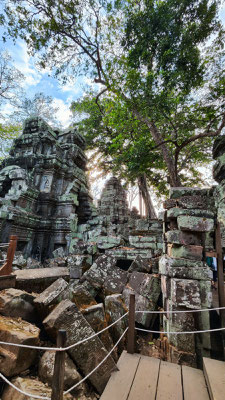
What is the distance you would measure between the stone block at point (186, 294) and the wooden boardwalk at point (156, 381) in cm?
66

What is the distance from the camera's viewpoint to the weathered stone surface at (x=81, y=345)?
217cm

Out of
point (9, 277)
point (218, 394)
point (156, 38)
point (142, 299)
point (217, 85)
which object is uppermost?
point (156, 38)

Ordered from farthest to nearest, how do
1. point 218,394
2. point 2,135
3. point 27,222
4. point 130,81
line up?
1. point 2,135
2. point 27,222
3. point 130,81
4. point 218,394

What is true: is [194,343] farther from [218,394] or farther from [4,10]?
[4,10]

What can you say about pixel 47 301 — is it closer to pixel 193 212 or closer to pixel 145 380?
pixel 145 380

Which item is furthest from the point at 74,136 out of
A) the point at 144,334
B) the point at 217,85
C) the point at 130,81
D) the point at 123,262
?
the point at 144,334

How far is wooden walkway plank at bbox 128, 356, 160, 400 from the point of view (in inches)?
71.9

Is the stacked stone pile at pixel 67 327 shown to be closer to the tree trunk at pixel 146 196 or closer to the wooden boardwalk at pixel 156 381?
the wooden boardwalk at pixel 156 381

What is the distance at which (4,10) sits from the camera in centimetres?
736

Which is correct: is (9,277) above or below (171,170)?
below

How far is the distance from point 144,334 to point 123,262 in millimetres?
2070

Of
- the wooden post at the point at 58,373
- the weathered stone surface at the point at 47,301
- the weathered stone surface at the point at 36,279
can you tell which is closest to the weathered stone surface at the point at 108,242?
the weathered stone surface at the point at 36,279

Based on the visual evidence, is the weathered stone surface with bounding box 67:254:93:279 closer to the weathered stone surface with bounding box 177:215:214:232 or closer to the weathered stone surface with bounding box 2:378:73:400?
the weathered stone surface with bounding box 2:378:73:400

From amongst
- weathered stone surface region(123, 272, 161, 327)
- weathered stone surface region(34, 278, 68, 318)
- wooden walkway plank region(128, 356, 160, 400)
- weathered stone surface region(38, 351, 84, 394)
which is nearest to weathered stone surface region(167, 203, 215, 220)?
weathered stone surface region(123, 272, 161, 327)
